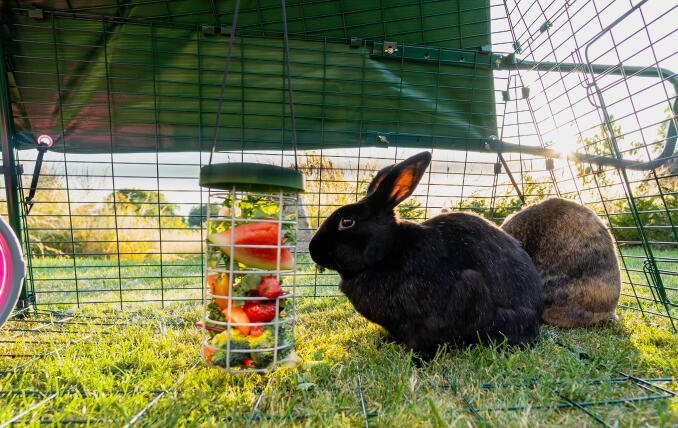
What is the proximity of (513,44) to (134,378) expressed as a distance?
3.30 m

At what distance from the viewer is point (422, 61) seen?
120 inches

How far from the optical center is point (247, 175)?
1357 millimetres

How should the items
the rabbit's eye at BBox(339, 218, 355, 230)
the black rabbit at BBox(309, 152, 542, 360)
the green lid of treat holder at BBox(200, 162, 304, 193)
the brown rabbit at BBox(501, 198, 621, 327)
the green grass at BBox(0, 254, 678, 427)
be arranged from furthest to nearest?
the brown rabbit at BBox(501, 198, 621, 327), the rabbit's eye at BBox(339, 218, 355, 230), the black rabbit at BBox(309, 152, 542, 360), the green lid of treat holder at BBox(200, 162, 304, 193), the green grass at BBox(0, 254, 678, 427)

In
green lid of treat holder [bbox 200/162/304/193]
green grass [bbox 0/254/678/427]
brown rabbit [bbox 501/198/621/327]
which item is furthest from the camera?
brown rabbit [bbox 501/198/621/327]

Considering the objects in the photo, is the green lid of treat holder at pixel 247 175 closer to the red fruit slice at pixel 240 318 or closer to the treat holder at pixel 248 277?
the treat holder at pixel 248 277

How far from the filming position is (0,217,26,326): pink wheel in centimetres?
149

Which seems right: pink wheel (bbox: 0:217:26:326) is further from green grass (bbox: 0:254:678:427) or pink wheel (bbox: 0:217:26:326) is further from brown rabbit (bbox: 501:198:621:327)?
brown rabbit (bbox: 501:198:621:327)

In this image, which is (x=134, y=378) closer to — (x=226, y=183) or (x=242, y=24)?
(x=226, y=183)

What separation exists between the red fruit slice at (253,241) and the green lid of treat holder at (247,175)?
0.56 ft

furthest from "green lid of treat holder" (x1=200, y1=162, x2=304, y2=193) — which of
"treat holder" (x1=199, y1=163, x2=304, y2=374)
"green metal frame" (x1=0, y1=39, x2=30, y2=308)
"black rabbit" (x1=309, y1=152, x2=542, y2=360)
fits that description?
"green metal frame" (x1=0, y1=39, x2=30, y2=308)

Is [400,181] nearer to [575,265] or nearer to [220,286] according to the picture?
[220,286]

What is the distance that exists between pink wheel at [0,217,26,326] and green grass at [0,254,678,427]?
29 centimetres

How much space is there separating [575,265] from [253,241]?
1963mm

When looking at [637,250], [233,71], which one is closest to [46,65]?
[233,71]
